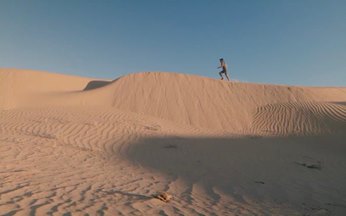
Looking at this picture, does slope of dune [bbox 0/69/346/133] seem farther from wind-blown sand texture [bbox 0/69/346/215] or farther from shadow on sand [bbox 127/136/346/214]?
shadow on sand [bbox 127/136/346/214]

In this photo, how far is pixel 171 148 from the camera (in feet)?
28.2

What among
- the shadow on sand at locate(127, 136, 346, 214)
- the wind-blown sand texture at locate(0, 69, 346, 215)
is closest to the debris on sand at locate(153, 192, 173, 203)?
the wind-blown sand texture at locate(0, 69, 346, 215)

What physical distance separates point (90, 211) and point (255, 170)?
4.45m

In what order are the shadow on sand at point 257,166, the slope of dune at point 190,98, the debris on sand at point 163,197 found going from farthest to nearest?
the slope of dune at point 190,98 → the shadow on sand at point 257,166 → the debris on sand at point 163,197

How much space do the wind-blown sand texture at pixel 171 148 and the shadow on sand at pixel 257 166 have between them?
3 cm

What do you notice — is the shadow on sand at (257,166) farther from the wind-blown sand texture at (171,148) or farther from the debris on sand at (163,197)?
the debris on sand at (163,197)

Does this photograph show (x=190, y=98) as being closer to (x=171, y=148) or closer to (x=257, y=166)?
(x=171, y=148)

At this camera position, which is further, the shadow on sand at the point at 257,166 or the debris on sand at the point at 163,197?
the shadow on sand at the point at 257,166

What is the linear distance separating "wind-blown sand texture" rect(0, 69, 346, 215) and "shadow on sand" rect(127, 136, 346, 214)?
0.11ft

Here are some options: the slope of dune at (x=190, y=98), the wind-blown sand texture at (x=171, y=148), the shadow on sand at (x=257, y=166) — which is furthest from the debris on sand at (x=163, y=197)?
the slope of dune at (x=190, y=98)

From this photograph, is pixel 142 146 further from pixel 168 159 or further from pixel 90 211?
pixel 90 211

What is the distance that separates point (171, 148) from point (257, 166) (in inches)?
101

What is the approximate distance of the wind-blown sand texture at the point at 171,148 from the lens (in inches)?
166

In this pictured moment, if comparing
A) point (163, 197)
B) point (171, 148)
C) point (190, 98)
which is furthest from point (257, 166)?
point (190, 98)
